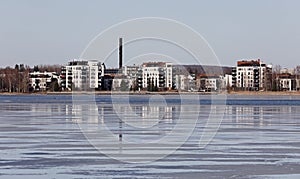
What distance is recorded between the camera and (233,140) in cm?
1895

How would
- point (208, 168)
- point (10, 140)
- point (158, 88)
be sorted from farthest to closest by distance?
point (158, 88) < point (10, 140) < point (208, 168)

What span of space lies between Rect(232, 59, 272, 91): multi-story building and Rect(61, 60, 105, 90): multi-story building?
4081cm

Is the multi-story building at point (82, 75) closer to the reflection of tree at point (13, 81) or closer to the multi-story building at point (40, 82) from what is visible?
the multi-story building at point (40, 82)

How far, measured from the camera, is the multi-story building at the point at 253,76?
617 feet

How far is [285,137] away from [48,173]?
9806mm

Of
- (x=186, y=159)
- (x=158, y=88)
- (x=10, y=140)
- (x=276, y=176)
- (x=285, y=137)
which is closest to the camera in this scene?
(x=276, y=176)

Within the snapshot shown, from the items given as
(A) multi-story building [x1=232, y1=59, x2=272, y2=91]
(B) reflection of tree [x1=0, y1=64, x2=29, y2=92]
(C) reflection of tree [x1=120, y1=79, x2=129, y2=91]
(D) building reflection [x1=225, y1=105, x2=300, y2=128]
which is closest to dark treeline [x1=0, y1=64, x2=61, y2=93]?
(B) reflection of tree [x1=0, y1=64, x2=29, y2=92]

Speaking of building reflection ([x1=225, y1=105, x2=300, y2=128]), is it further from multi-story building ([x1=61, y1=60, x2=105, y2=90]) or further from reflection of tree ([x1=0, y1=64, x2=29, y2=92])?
reflection of tree ([x1=0, y1=64, x2=29, y2=92])

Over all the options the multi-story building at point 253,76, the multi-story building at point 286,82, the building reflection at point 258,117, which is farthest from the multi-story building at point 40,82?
the building reflection at point 258,117

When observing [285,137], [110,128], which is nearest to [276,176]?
[285,137]

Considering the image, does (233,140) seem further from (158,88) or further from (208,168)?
(158,88)

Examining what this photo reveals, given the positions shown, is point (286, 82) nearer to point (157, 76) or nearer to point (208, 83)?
point (208, 83)

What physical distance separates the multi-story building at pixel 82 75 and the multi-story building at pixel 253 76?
4081cm

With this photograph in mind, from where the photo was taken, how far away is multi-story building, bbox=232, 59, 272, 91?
18806 centimetres
